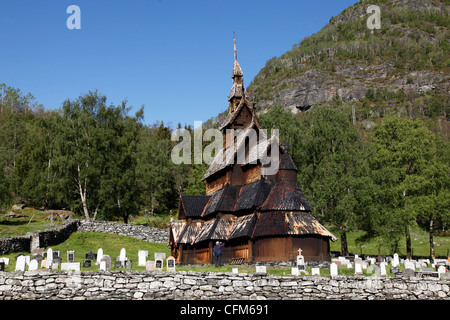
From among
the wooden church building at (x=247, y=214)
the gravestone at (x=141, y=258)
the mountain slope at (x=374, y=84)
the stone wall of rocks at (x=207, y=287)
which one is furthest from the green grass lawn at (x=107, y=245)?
the mountain slope at (x=374, y=84)

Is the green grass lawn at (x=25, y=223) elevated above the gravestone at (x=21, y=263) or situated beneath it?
elevated above

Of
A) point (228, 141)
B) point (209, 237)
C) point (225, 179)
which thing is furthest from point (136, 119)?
point (209, 237)

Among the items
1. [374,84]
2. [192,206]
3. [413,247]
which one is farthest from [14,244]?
[374,84]

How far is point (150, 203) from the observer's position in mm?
65000

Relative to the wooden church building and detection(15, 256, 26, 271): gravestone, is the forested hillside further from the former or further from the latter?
detection(15, 256, 26, 271): gravestone

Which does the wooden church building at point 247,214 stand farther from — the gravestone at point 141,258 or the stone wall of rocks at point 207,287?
the stone wall of rocks at point 207,287

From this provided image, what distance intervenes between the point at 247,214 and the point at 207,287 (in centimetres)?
1221

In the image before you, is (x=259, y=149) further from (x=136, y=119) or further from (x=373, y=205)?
(x=136, y=119)

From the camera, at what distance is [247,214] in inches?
1278

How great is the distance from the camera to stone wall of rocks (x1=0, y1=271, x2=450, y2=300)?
66.6ft

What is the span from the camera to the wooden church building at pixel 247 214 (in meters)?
29.1

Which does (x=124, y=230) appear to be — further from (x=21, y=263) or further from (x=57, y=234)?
(x=21, y=263)

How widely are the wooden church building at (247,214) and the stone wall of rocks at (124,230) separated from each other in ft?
22.6

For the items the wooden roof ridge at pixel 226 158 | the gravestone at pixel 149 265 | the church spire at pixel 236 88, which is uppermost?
the church spire at pixel 236 88
